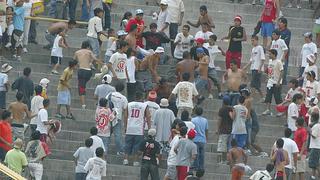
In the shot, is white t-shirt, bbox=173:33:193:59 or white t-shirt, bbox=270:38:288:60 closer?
white t-shirt, bbox=270:38:288:60

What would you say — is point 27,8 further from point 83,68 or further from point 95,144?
point 95,144

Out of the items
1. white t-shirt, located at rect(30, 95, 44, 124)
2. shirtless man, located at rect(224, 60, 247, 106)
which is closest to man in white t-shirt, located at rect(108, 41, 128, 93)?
white t-shirt, located at rect(30, 95, 44, 124)

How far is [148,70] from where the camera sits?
39.7 meters

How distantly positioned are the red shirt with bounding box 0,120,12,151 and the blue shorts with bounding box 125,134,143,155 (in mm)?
2632

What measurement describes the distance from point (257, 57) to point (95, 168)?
7054mm

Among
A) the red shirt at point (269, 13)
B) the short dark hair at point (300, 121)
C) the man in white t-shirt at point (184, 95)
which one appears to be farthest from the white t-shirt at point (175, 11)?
the short dark hair at point (300, 121)

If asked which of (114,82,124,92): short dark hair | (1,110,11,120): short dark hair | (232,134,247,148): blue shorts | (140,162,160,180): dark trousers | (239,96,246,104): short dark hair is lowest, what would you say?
(140,162,160,180): dark trousers

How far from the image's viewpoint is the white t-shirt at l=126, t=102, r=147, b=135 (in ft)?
122

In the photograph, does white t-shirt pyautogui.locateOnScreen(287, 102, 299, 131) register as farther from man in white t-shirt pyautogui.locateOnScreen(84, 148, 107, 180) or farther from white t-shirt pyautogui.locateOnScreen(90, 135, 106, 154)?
man in white t-shirt pyautogui.locateOnScreen(84, 148, 107, 180)

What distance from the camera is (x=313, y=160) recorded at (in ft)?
123

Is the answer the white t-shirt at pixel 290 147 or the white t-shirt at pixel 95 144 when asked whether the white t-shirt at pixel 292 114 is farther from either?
the white t-shirt at pixel 95 144

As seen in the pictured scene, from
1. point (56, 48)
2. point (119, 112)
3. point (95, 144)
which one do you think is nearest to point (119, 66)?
point (119, 112)

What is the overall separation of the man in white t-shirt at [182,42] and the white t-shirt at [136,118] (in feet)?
13.5

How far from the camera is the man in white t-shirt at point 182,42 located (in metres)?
41.2
